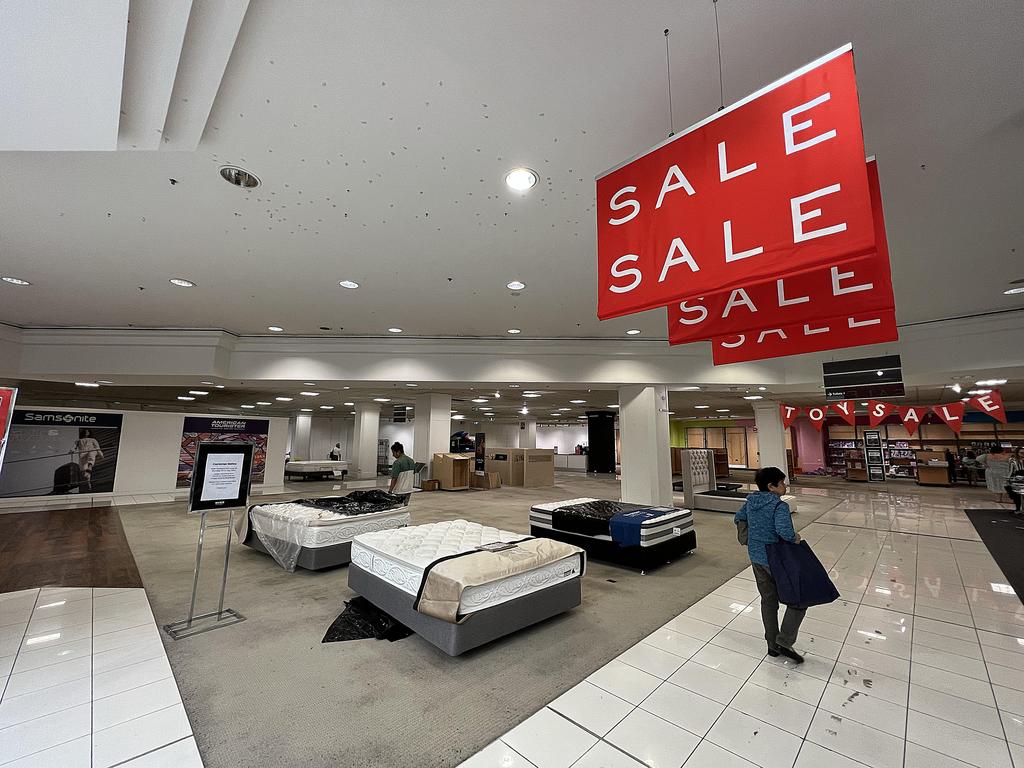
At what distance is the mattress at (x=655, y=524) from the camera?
479cm

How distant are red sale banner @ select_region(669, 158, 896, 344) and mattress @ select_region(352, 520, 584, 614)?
2.15 m

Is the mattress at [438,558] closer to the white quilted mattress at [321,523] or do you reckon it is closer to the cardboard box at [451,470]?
the white quilted mattress at [321,523]

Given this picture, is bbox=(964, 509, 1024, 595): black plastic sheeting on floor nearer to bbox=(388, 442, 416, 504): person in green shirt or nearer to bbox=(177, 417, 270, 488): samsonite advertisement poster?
bbox=(388, 442, 416, 504): person in green shirt

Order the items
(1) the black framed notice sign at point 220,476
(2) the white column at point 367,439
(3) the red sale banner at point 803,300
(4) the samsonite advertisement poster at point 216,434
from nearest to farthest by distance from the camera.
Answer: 1. (3) the red sale banner at point 803,300
2. (1) the black framed notice sign at point 220,476
3. (4) the samsonite advertisement poster at point 216,434
4. (2) the white column at point 367,439

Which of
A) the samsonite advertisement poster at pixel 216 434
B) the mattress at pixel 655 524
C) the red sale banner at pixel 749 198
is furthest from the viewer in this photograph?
the samsonite advertisement poster at pixel 216 434

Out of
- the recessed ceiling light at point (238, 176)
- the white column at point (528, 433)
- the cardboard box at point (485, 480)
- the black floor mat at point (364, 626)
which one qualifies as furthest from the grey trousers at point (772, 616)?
the white column at point (528, 433)

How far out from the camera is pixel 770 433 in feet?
41.8

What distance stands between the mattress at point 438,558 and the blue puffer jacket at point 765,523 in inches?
56.2

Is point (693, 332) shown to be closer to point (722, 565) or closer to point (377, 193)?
point (377, 193)

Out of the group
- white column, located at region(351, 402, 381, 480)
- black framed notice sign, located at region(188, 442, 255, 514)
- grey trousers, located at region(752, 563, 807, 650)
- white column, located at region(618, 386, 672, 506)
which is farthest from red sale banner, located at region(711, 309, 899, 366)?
white column, located at region(351, 402, 381, 480)

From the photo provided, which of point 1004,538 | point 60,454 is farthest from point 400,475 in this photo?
point 1004,538

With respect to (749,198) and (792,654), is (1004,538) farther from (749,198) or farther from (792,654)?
(749,198)

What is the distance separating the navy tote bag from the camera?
267cm

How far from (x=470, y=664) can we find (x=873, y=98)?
166 inches
